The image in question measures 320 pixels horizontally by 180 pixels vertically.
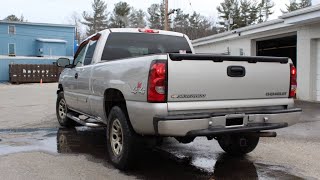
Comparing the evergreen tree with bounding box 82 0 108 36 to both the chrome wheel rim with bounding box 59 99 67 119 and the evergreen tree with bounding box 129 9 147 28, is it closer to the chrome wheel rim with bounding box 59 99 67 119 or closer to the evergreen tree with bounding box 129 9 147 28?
the evergreen tree with bounding box 129 9 147 28

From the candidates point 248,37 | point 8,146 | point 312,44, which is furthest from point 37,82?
point 8,146

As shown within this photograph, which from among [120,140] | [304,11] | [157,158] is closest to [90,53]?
[120,140]

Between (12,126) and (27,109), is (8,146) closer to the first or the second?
(12,126)

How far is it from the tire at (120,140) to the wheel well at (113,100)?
0.31 ft

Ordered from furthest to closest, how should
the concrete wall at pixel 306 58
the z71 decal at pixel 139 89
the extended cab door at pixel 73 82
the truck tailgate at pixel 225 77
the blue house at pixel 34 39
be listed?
1. the blue house at pixel 34 39
2. the concrete wall at pixel 306 58
3. the extended cab door at pixel 73 82
4. the z71 decal at pixel 139 89
5. the truck tailgate at pixel 225 77

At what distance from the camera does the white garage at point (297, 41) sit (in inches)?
609

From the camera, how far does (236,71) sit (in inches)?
210

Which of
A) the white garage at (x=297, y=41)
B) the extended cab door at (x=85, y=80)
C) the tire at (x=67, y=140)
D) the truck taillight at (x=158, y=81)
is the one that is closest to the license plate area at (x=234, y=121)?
the truck taillight at (x=158, y=81)

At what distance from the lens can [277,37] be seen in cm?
1905

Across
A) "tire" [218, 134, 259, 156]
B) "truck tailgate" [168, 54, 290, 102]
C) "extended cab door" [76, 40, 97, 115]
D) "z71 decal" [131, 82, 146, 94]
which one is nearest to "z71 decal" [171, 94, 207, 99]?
"truck tailgate" [168, 54, 290, 102]

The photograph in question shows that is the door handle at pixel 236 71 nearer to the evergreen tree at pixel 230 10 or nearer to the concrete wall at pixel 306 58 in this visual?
the concrete wall at pixel 306 58

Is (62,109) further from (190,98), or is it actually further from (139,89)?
(190,98)

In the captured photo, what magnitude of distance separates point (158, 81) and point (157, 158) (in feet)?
7.05

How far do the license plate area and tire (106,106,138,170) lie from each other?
1.29 m
